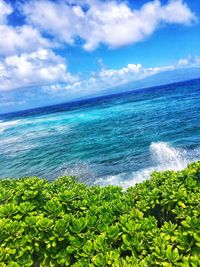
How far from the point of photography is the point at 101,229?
472 centimetres

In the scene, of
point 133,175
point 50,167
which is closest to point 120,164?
point 133,175

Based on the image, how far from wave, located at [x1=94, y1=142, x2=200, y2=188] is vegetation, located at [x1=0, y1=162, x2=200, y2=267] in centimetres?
1025

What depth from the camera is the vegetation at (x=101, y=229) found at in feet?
13.2

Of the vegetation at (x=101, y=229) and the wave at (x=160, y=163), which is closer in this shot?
the vegetation at (x=101, y=229)

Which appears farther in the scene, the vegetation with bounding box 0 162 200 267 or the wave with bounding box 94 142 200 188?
the wave with bounding box 94 142 200 188

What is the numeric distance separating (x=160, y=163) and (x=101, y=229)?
578 inches

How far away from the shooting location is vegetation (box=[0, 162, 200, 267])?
4.04 m

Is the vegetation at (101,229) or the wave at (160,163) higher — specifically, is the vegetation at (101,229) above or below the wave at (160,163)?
above

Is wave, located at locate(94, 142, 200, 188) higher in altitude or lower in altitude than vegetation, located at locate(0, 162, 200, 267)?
lower

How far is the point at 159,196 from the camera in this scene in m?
5.71

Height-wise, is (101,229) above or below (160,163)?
above

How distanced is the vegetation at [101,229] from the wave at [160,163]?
10.3 m

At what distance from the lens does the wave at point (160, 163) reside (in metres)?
16.8

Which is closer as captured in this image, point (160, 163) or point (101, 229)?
point (101, 229)
